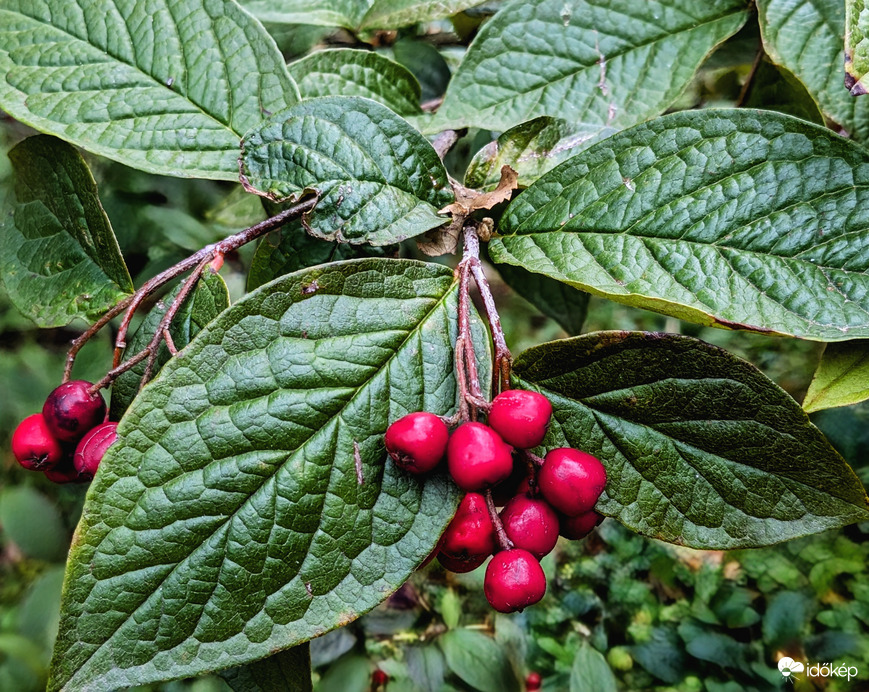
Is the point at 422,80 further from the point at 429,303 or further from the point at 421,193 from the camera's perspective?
the point at 429,303

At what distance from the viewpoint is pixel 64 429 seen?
29.7 inches

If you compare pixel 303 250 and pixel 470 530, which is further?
pixel 303 250

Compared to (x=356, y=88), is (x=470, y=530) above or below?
below

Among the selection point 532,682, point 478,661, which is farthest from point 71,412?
point 532,682

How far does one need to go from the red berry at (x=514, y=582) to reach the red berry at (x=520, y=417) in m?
0.11

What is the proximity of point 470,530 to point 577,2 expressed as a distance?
2.71ft

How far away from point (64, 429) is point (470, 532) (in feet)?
1.64

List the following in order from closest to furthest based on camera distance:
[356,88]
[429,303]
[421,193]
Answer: [429,303] → [421,193] → [356,88]

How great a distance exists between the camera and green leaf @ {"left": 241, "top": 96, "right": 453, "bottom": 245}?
768mm

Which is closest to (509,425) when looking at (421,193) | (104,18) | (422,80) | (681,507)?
(681,507)

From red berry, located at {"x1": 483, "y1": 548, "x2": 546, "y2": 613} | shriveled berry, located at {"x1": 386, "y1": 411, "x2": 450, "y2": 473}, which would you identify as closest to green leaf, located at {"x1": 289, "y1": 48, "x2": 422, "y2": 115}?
shriveled berry, located at {"x1": 386, "y1": 411, "x2": 450, "y2": 473}

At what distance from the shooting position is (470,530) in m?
0.66

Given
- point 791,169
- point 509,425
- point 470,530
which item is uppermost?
point 791,169

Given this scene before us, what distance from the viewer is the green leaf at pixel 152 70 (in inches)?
33.9
